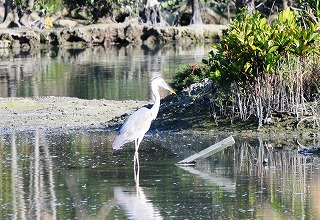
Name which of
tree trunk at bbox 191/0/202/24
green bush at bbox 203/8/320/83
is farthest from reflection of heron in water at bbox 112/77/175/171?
tree trunk at bbox 191/0/202/24

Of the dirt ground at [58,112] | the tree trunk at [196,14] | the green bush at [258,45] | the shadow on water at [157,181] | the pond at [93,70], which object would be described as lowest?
the shadow on water at [157,181]

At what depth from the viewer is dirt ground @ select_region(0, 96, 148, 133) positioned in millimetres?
20344

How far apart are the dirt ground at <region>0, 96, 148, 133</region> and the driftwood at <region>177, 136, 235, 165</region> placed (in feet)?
18.1

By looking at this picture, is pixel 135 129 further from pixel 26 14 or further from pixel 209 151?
pixel 26 14

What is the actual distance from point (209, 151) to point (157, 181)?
4.54ft

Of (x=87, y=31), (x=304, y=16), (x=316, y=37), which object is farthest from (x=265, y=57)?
(x=87, y=31)

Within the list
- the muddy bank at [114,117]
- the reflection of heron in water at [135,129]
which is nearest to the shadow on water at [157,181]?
the reflection of heron in water at [135,129]

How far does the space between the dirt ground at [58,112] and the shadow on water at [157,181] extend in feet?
7.77

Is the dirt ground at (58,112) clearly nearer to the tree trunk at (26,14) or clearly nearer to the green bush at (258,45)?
the green bush at (258,45)

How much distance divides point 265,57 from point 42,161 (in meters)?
4.78

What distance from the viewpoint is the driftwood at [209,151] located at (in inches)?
554

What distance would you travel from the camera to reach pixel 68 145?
17.2 meters

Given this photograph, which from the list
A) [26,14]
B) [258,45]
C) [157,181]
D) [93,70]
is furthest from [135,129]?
[26,14]

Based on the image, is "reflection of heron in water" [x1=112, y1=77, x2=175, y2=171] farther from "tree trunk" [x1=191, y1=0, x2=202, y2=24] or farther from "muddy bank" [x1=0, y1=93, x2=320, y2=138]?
"tree trunk" [x1=191, y1=0, x2=202, y2=24]
